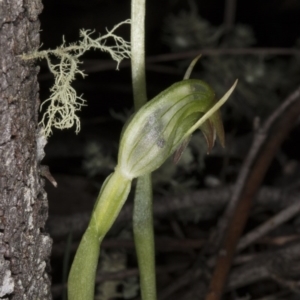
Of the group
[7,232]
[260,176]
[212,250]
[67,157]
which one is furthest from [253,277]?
[7,232]

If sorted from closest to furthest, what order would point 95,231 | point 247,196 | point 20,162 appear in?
point 20,162, point 95,231, point 247,196

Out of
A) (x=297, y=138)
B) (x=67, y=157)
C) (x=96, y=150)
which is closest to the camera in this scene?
(x=96, y=150)

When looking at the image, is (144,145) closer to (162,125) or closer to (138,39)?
(162,125)

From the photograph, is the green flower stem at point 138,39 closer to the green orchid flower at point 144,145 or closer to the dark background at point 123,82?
the green orchid flower at point 144,145

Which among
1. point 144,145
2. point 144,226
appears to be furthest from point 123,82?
point 144,145

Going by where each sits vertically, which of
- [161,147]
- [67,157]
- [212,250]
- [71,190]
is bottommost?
[161,147]

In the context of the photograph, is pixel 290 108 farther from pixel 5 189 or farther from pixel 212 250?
pixel 5 189

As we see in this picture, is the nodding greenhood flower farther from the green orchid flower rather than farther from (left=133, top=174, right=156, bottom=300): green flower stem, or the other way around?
(left=133, top=174, right=156, bottom=300): green flower stem
